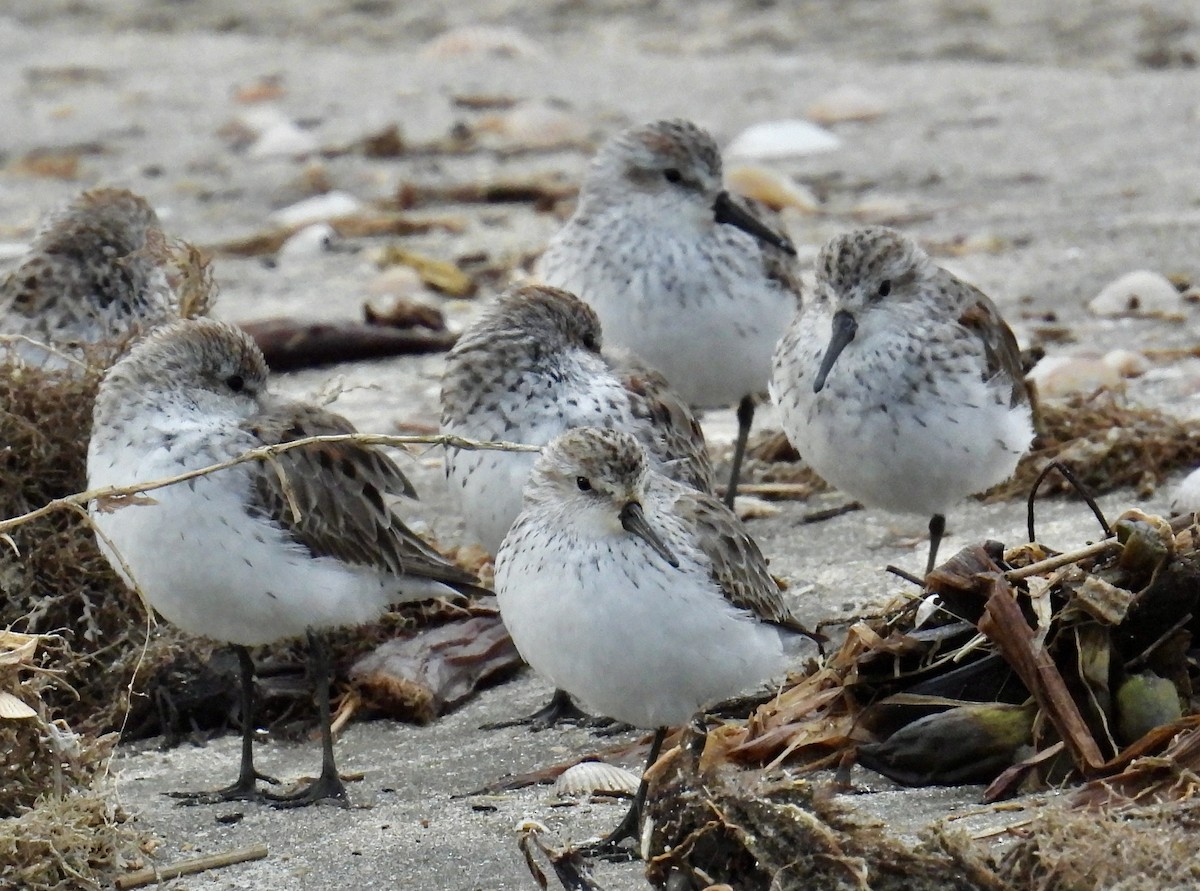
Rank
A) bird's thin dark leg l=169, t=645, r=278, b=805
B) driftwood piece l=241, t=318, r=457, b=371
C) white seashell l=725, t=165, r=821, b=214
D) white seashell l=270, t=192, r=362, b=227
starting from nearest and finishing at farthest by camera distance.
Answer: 1. bird's thin dark leg l=169, t=645, r=278, b=805
2. driftwood piece l=241, t=318, r=457, b=371
3. white seashell l=725, t=165, r=821, b=214
4. white seashell l=270, t=192, r=362, b=227

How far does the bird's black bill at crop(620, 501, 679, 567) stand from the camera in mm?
4402

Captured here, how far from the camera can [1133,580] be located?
4.19 m

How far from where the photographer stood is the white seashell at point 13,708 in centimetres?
392

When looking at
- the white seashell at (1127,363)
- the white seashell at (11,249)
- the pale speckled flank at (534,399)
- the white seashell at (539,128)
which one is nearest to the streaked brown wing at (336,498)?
the pale speckled flank at (534,399)

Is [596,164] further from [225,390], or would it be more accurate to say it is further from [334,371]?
[225,390]

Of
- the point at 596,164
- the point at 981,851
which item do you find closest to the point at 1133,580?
the point at 981,851

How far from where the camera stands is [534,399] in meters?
5.59

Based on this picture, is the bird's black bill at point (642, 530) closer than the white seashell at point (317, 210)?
Yes

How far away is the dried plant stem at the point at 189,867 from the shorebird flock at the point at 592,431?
0.49 meters

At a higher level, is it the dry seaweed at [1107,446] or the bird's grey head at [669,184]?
the bird's grey head at [669,184]

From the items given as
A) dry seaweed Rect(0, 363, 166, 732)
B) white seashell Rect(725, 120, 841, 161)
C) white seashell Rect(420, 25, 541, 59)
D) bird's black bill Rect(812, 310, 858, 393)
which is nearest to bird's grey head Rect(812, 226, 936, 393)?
bird's black bill Rect(812, 310, 858, 393)

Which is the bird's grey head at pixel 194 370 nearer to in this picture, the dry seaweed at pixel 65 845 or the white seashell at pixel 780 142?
the dry seaweed at pixel 65 845

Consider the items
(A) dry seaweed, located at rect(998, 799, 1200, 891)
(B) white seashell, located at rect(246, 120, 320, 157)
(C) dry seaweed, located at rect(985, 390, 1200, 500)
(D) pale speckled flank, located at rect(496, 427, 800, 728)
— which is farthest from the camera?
(B) white seashell, located at rect(246, 120, 320, 157)

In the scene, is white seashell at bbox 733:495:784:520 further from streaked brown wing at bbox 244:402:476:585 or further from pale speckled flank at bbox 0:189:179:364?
pale speckled flank at bbox 0:189:179:364
